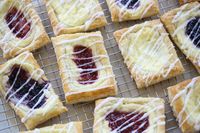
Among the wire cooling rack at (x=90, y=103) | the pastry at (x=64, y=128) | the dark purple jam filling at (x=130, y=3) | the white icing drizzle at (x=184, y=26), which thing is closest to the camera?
the pastry at (x=64, y=128)

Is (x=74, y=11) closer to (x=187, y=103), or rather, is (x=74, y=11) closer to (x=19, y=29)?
(x=19, y=29)

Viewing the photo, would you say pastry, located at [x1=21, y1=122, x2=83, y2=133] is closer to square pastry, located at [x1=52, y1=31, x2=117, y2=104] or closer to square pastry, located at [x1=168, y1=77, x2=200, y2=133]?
square pastry, located at [x1=52, y1=31, x2=117, y2=104]

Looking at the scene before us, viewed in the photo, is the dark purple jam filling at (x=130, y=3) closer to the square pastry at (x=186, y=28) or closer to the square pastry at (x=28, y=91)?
the square pastry at (x=186, y=28)

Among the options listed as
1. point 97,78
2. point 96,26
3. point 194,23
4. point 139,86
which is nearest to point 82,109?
point 97,78

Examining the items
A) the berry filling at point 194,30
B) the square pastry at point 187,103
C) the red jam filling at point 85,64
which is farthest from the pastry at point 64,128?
the berry filling at point 194,30

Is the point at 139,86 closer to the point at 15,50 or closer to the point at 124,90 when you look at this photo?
the point at 124,90

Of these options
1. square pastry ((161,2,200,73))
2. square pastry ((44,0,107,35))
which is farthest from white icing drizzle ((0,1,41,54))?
square pastry ((161,2,200,73))
